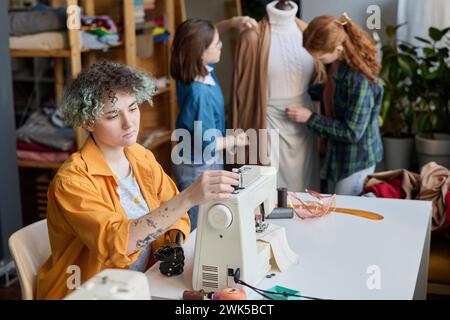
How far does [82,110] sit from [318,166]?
2.03m

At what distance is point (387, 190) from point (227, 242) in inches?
60.9

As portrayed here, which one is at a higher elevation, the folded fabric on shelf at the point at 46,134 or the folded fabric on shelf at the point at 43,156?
the folded fabric on shelf at the point at 46,134

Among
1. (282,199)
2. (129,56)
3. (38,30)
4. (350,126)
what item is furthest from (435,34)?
(38,30)

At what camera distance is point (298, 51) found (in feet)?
11.0

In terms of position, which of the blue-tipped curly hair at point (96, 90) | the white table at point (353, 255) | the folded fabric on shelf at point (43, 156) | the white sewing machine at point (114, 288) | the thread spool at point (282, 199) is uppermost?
the blue-tipped curly hair at point (96, 90)

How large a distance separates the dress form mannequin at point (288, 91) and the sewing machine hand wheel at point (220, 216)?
1785mm

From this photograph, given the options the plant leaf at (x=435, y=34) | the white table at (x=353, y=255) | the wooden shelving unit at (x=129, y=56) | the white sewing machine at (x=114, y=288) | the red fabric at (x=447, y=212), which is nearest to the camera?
the white sewing machine at (x=114, y=288)

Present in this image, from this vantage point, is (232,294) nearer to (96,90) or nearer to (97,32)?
(96,90)

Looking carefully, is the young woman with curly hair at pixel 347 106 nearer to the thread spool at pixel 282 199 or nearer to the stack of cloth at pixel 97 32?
the thread spool at pixel 282 199

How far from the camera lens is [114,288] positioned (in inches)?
50.5

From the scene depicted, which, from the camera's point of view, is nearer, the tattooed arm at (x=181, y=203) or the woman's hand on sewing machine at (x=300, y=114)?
the tattooed arm at (x=181, y=203)

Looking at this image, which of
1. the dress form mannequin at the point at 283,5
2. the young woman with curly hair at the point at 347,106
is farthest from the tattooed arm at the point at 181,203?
the dress form mannequin at the point at 283,5

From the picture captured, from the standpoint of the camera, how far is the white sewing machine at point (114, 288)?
4.19 feet
